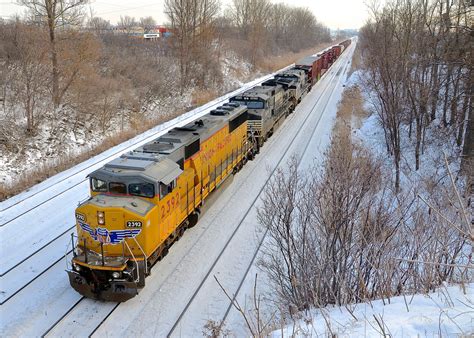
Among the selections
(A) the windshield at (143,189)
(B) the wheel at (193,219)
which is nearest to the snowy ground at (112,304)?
(B) the wheel at (193,219)

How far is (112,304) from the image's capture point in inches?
434

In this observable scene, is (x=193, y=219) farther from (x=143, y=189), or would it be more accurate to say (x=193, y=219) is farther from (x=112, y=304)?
(x=112, y=304)

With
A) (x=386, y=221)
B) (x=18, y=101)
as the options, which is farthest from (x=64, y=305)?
(x=18, y=101)

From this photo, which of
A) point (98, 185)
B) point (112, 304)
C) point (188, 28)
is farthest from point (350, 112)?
point (112, 304)

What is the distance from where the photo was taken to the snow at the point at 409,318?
5.00 m

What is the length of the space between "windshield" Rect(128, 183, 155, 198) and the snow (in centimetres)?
580

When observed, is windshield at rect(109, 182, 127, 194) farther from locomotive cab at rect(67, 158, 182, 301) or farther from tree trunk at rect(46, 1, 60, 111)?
tree trunk at rect(46, 1, 60, 111)

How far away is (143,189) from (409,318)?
7.64 m

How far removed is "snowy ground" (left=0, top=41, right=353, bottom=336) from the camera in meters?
10.3

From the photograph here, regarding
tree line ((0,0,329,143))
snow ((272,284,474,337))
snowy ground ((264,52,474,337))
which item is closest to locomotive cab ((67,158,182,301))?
snowy ground ((264,52,474,337))

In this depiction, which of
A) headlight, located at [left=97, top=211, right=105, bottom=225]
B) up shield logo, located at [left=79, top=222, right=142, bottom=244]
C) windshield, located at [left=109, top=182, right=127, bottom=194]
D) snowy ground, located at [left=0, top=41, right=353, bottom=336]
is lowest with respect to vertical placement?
snowy ground, located at [left=0, top=41, right=353, bottom=336]

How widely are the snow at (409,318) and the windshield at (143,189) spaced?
5.80 meters

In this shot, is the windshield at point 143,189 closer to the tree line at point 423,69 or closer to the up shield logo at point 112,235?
the up shield logo at point 112,235

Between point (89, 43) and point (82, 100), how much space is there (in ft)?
14.4
